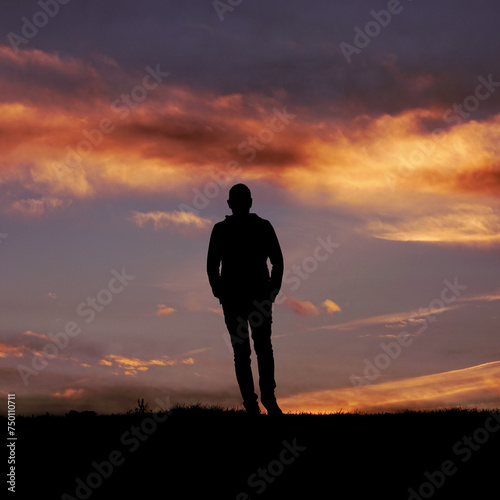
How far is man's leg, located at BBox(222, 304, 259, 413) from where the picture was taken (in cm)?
1171

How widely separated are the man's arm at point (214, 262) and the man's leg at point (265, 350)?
795mm

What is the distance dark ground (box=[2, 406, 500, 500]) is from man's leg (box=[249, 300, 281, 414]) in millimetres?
434

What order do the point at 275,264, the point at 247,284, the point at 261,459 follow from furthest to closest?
the point at 275,264
the point at 247,284
the point at 261,459

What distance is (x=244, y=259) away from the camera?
11.8 metres

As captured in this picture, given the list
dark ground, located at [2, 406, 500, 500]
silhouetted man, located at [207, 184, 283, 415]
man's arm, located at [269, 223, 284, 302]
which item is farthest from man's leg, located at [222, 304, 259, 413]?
man's arm, located at [269, 223, 284, 302]

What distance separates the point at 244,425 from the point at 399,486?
135 inches

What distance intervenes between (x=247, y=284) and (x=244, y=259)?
45 cm

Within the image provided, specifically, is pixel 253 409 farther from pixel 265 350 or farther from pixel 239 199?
pixel 239 199

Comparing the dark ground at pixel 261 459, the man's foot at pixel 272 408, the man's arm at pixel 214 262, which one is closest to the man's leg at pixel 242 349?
the man's foot at pixel 272 408

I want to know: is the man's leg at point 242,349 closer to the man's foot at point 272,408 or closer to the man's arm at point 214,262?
the man's foot at point 272,408

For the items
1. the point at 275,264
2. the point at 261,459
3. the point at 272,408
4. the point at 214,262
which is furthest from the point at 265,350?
the point at 261,459

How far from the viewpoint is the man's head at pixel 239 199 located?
11.8 m

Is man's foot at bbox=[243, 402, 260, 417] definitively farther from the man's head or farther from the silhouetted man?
the man's head

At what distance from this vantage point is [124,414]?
13391 millimetres
